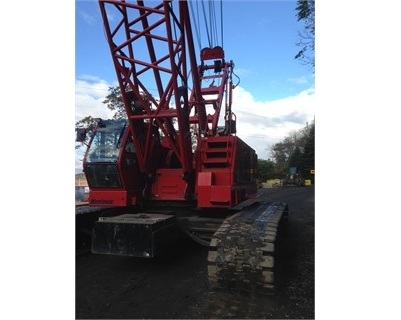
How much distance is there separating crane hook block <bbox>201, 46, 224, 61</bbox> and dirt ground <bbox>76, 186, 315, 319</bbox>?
4.16 m

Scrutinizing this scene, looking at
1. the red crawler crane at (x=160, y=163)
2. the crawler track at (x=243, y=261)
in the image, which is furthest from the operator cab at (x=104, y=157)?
the crawler track at (x=243, y=261)

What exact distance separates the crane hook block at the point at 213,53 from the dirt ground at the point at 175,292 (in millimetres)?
4162

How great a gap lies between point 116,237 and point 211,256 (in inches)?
52.6

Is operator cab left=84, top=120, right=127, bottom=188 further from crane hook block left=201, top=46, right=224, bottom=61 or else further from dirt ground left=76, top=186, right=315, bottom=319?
crane hook block left=201, top=46, right=224, bottom=61

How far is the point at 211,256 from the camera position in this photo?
3.98 metres

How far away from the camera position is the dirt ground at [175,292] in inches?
139

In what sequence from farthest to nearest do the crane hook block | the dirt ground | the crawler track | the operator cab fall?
1. the crane hook block
2. the operator cab
3. the crawler track
4. the dirt ground

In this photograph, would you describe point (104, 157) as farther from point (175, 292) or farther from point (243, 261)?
point (243, 261)

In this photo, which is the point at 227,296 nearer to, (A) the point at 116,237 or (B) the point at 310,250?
(A) the point at 116,237

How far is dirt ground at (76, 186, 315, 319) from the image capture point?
139 inches

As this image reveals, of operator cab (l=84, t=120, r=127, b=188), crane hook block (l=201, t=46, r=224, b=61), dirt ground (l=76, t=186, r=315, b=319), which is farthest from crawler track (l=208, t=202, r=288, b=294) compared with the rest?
crane hook block (l=201, t=46, r=224, b=61)

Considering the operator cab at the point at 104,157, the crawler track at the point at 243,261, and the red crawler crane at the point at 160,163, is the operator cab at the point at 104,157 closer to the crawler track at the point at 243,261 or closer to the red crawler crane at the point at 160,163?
the red crawler crane at the point at 160,163

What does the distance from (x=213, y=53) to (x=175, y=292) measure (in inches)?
206
